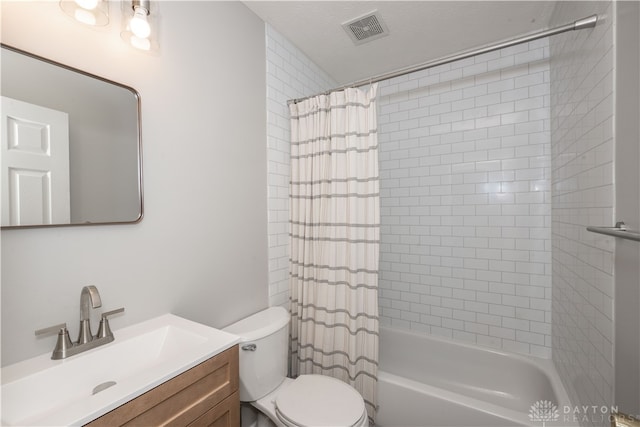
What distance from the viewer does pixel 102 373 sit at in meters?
0.98

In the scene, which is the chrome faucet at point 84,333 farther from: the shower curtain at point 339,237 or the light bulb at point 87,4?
the shower curtain at point 339,237

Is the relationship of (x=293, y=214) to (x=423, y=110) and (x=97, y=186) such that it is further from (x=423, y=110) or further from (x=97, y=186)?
(x=423, y=110)

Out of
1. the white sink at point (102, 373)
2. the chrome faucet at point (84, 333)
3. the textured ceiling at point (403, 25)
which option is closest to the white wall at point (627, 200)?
the textured ceiling at point (403, 25)

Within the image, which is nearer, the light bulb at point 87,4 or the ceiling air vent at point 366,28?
the light bulb at point 87,4

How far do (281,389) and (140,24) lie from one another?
5.93 feet

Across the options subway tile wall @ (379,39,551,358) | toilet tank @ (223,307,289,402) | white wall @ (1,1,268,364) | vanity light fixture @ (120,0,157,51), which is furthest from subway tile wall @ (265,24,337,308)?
subway tile wall @ (379,39,551,358)

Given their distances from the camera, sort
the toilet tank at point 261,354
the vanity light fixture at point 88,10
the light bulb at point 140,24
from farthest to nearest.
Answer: the toilet tank at point 261,354 → the light bulb at point 140,24 → the vanity light fixture at point 88,10

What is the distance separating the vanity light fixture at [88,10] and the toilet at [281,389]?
1360mm

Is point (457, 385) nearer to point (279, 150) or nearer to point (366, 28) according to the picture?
point (279, 150)

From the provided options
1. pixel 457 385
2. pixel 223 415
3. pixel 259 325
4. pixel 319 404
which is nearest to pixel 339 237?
pixel 259 325

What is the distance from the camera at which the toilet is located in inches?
50.3

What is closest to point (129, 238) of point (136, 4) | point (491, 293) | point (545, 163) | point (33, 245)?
point (33, 245)

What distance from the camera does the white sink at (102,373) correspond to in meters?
0.72

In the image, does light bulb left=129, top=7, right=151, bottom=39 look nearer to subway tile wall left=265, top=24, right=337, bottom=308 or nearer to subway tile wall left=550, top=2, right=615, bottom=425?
subway tile wall left=265, top=24, right=337, bottom=308
